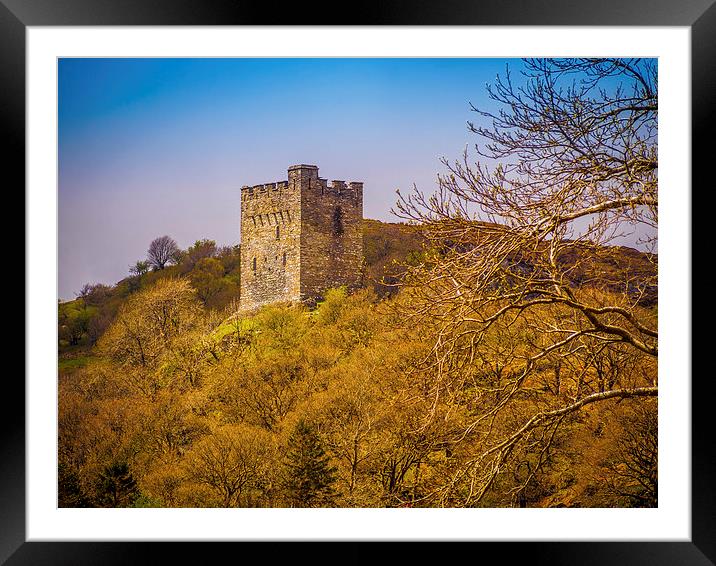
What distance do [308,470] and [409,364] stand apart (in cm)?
320

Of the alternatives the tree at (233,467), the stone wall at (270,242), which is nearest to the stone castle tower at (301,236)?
the stone wall at (270,242)

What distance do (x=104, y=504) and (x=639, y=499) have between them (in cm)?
862

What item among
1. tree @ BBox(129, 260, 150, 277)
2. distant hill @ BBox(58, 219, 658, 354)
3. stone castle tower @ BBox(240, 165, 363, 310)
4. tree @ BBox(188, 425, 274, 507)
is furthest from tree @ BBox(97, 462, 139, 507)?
stone castle tower @ BBox(240, 165, 363, 310)

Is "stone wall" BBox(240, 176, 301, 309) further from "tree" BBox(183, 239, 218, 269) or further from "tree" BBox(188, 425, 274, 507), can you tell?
"tree" BBox(188, 425, 274, 507)

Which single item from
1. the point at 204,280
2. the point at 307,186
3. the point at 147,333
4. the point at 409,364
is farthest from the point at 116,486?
the point at 204,280

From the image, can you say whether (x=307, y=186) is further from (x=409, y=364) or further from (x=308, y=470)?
(x=409, y=364)

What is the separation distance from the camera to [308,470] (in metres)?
15.6

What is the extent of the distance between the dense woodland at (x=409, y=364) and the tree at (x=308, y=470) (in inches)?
1.4

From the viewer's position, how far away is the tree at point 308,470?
49.4 ft

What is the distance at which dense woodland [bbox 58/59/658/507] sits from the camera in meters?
6.58

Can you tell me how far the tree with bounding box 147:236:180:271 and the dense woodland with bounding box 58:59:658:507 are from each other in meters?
0.08
